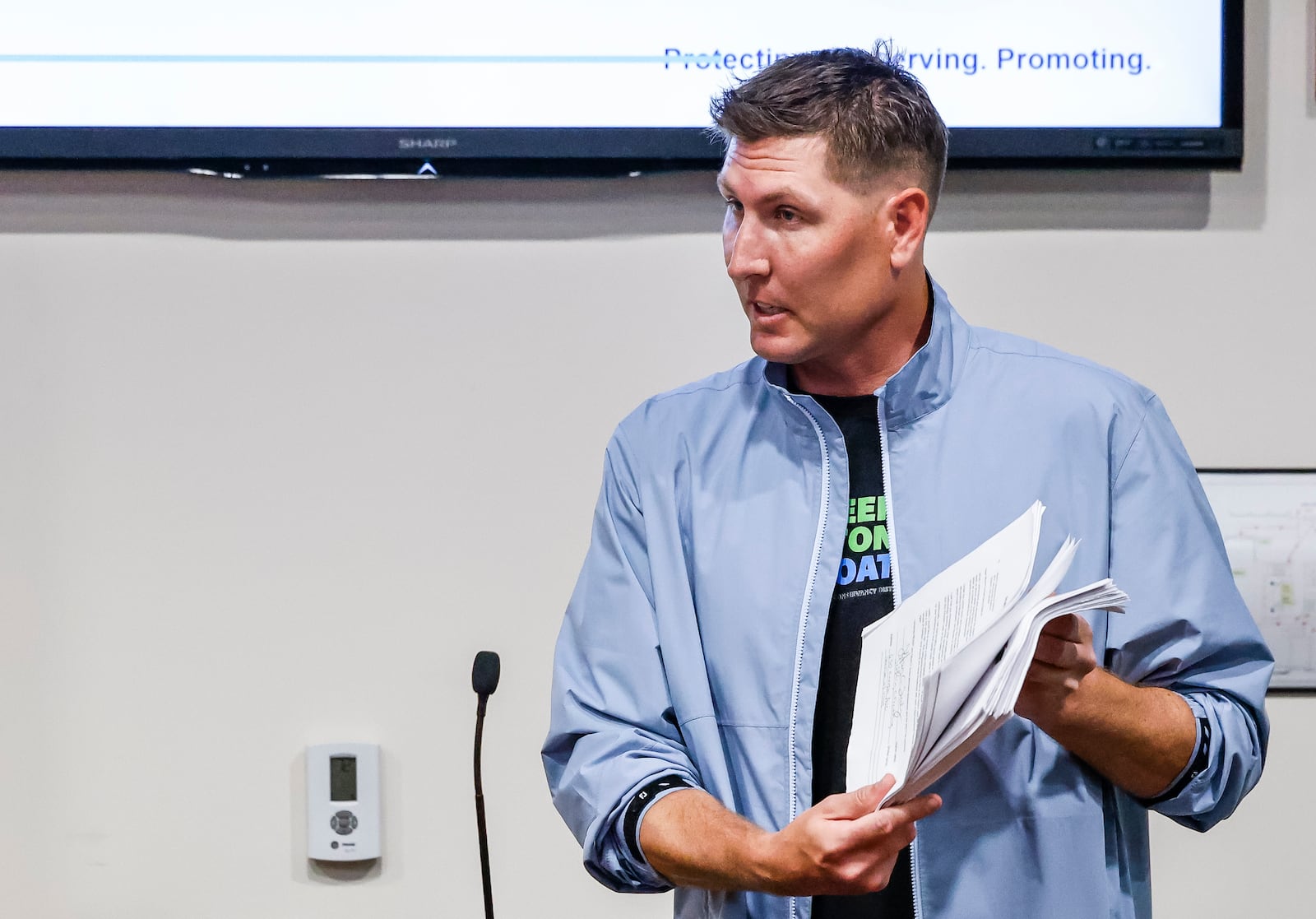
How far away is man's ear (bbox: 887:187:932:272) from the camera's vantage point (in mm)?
1234

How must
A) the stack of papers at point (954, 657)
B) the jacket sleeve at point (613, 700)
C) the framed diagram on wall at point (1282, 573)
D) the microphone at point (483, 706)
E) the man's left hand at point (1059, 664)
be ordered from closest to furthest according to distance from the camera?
the stack of papers at point (954, 657) < the man's left hand at point (1059, 664) < the jacket sleeve at point (613, 700) < the microphone at point (483, 706) < the framed diagram on wall at point (1282, 573)

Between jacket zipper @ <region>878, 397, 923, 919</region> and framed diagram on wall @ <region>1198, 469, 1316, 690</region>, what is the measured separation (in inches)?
36.4

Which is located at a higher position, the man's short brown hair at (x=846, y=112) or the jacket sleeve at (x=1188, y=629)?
the man's short brown hair at (x=846, y=112)

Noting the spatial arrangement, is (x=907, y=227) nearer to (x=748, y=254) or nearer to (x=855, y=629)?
(x=748, y=254)

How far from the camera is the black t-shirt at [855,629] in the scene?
1165 millimetres

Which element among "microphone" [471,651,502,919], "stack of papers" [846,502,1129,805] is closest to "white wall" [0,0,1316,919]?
"microphone" [471,651,502,919]

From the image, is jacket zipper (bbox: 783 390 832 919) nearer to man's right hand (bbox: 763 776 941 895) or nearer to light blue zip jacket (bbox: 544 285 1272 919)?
light blue zip jacket (bbox: 544 285 1272 919)

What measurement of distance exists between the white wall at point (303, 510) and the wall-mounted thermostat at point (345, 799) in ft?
0.11

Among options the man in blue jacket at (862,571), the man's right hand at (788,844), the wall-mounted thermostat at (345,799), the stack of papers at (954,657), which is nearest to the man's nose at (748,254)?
the man in blue jacket at (862,571)

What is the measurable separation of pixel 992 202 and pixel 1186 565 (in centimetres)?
91

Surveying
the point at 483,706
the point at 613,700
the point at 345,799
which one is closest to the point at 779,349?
the point at 613,700

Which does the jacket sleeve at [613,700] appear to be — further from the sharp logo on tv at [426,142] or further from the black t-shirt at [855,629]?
the sharp logo on tv at [426,142]

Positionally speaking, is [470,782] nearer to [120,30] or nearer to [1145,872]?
[1145,872]

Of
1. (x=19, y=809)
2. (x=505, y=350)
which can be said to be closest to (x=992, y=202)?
(x=505, y=350)
